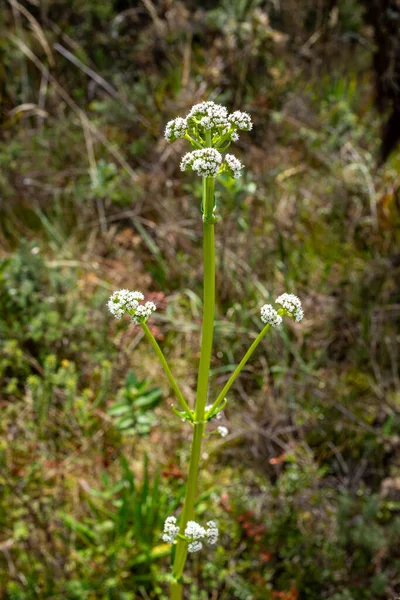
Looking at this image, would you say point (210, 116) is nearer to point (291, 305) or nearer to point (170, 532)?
point (291, 305)

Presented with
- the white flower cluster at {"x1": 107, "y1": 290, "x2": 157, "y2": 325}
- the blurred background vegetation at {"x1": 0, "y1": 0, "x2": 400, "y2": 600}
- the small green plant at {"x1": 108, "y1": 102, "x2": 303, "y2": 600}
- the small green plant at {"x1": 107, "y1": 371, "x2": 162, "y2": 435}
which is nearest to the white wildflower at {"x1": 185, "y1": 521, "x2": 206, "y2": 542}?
the small green plant at {"x1": 108, "y1": 102, "x2": 303, "y2": 600}

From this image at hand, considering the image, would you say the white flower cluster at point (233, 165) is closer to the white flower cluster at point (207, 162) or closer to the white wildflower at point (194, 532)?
the white flower cluster at point (207, 162)

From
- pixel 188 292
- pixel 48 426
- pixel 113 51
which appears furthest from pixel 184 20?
pixel 48 426

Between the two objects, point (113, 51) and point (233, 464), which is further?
point (113, 51)

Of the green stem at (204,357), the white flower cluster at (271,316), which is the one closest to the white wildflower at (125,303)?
the green stem at (204,357)

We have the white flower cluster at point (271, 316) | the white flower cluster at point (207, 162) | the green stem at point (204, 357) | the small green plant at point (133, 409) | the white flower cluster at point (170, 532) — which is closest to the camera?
the white flower cluster at point (207, 162)

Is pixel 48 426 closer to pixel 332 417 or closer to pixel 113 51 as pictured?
pixel 332 417

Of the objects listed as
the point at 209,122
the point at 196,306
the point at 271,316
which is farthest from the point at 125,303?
the point at 196,306
